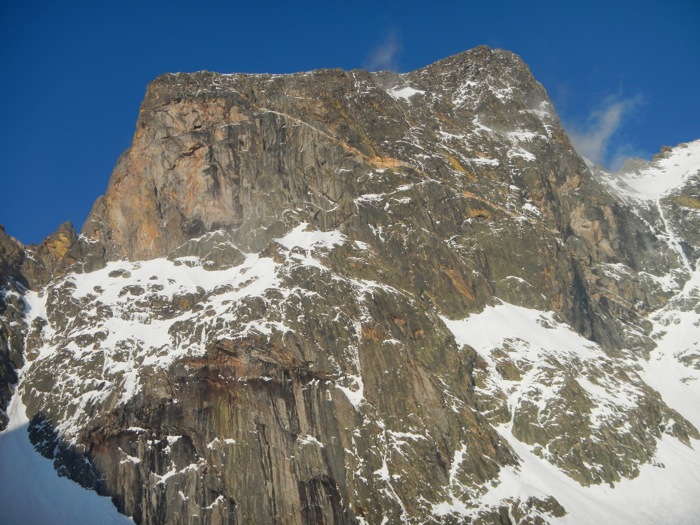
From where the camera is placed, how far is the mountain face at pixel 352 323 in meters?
85.9

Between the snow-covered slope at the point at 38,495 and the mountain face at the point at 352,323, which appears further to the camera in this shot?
the mountain face at the point at 352,323

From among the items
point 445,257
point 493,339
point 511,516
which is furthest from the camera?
point 445,257

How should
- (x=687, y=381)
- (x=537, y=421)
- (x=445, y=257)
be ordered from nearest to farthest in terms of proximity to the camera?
(x=537, y=421) < (x=445, y=257) < (x=687, y=381)

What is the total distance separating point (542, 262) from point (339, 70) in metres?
45.4

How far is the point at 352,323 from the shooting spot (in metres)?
96.3

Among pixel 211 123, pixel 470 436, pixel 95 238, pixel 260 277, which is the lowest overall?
pixel 470 436

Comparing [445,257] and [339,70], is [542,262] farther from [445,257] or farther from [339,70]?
[339,70]

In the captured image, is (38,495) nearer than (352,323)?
Yes

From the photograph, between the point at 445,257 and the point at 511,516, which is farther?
the point at 445,257

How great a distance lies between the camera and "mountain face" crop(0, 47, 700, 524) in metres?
85.9

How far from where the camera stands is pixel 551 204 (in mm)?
142625

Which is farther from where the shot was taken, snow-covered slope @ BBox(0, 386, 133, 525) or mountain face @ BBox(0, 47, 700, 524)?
mountain face @ BBox(0, 47, 700, 524)

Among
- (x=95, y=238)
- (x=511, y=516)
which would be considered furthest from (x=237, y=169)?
(x=511, y=516)

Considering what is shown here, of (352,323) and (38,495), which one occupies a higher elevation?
(352,323)
